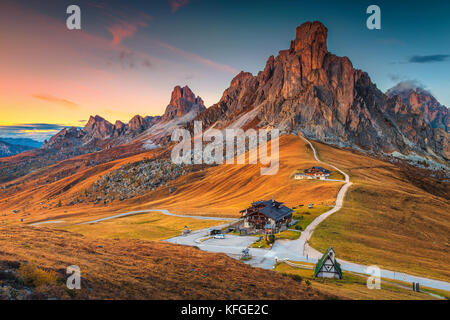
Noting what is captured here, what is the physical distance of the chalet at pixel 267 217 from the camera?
60.4 metres

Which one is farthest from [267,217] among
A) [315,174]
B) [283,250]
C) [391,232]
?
[315,174]

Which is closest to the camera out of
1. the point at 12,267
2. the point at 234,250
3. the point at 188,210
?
the point at 12,267

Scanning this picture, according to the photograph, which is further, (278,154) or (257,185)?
(278,154)

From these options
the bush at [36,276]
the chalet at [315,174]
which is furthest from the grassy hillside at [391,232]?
the bush at [36,276]

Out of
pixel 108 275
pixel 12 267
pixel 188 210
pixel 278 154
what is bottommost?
pixel 188 210

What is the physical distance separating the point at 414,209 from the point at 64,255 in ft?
258

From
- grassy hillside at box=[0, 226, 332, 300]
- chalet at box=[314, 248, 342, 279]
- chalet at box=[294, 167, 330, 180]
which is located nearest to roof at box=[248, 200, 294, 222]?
chalet at box=[314, 248, 342, 279]

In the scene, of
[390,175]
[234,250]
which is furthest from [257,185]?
[234,250]

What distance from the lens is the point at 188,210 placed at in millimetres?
104438

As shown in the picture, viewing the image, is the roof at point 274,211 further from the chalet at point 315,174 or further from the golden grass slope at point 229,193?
the chalet at point 315,174

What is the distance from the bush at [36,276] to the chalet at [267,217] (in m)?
46.5
